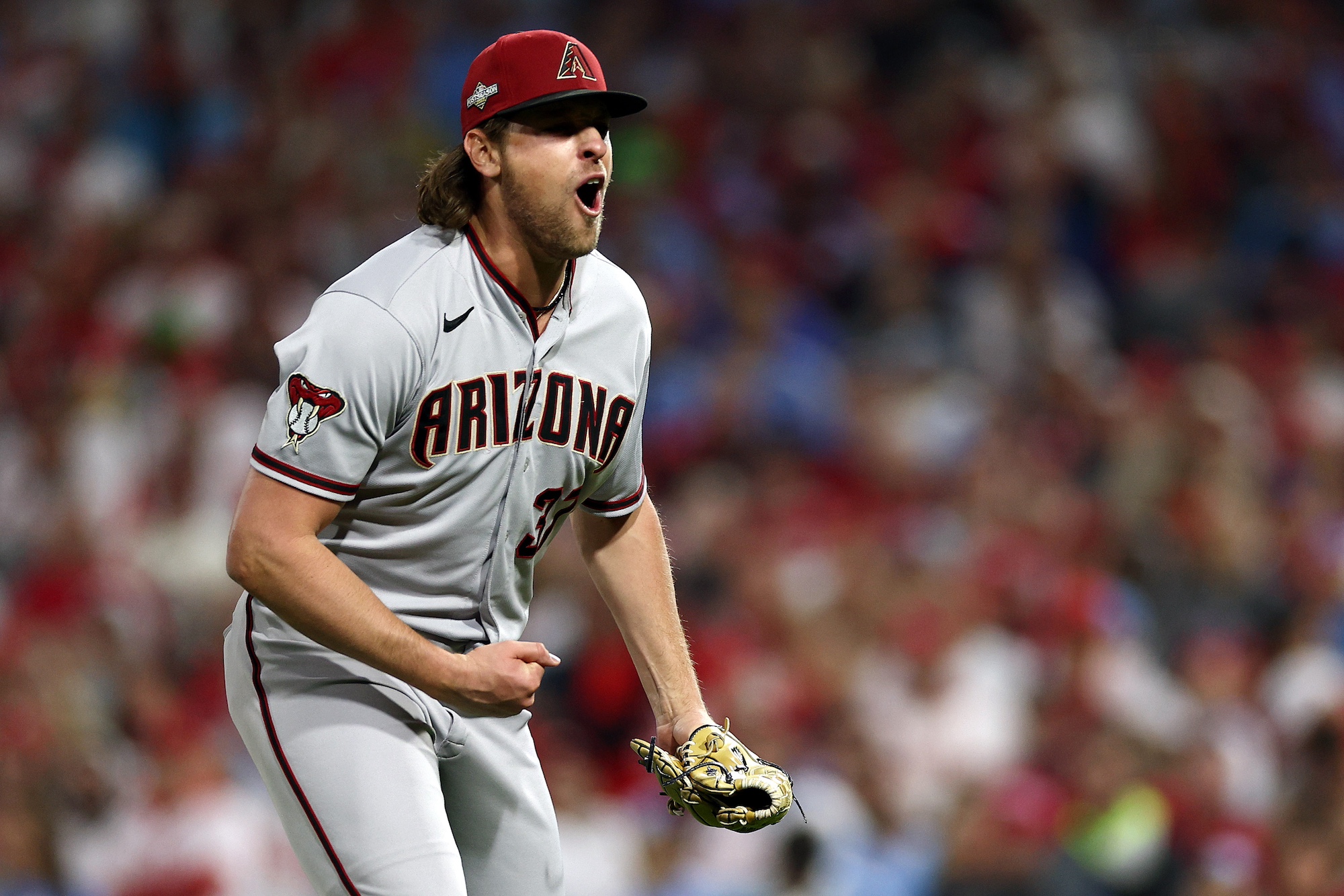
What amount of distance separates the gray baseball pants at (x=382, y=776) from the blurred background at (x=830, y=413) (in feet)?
8.90

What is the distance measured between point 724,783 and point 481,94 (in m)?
1.33

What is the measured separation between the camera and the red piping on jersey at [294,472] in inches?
111

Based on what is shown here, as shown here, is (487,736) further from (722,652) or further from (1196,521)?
(1196,521)

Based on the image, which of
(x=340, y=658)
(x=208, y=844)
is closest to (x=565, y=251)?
(x=340, y=658)

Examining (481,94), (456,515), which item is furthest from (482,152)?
(456,515)

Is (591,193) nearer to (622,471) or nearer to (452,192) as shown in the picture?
(452,192)

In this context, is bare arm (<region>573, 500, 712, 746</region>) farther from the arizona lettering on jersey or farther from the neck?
the neck

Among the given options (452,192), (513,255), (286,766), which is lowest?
(286,766)

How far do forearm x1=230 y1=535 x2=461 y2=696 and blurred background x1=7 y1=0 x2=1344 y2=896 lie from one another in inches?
125

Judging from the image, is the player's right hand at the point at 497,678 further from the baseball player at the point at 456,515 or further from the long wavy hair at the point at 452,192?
the long wavy hair at the point at 452,192

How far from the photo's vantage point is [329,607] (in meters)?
2.77

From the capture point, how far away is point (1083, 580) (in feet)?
22.8

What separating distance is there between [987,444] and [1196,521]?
1.03 m

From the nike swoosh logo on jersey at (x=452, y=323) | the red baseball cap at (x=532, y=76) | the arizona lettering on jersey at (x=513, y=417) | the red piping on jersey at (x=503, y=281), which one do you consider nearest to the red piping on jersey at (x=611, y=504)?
the arizona lettering on jersey at (x=513, y=417)
